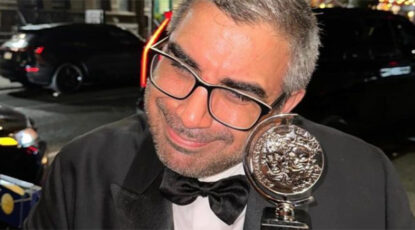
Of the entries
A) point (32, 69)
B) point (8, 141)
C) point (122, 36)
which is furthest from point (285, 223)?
point (122, 36)

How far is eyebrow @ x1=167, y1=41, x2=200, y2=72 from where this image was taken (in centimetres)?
129

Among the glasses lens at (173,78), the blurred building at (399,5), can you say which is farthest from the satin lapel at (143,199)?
the blurred building at (399,5)

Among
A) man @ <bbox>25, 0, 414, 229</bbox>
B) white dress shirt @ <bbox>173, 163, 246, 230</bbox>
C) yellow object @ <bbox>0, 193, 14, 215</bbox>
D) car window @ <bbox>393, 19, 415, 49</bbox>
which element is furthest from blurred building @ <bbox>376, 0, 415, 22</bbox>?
white dress shirt @ <bbox>173, 163, 246, 230</bbox>

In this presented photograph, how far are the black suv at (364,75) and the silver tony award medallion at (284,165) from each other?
10.1 feet

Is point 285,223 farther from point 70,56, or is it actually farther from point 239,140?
point 70,56

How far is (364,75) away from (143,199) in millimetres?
3860

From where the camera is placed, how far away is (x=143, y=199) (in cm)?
138

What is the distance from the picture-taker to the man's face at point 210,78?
126 centimetres

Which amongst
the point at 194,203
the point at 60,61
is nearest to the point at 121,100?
the point at 60,61

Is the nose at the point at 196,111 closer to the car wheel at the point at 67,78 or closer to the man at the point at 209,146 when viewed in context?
the man at the point at 209,146

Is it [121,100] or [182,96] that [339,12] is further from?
[121,100]

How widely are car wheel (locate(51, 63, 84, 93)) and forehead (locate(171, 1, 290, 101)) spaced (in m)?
9.43

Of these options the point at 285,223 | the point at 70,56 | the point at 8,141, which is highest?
the point at 285,223

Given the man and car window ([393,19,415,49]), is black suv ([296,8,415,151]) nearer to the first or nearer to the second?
car window ([393,19,415,49])
